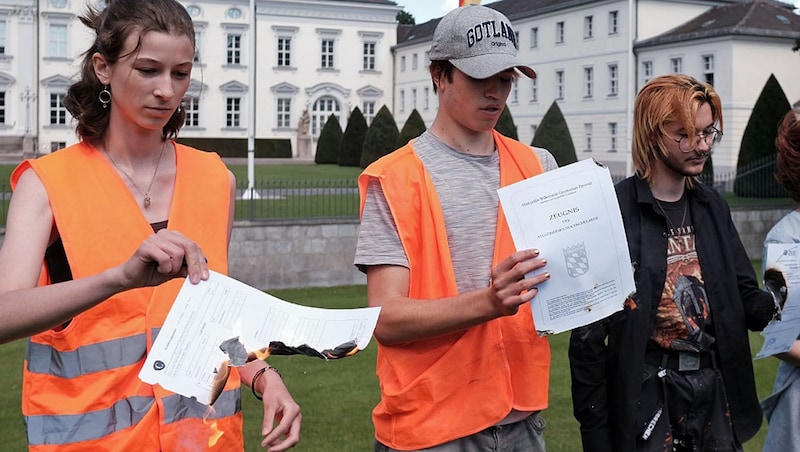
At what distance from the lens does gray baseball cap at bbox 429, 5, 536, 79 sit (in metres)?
2.76

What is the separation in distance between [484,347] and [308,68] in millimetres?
65937

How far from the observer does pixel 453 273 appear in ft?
9.06

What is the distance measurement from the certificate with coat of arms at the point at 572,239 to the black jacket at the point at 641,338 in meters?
0.70

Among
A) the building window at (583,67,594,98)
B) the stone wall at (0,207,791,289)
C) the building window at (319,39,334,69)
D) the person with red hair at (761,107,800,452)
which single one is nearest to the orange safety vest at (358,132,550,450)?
the person with red hair at (761,107,800,452)

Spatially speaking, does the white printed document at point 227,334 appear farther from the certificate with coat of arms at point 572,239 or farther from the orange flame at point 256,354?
the certificate with coat of arms at point 572,239

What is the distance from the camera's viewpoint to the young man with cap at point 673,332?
3.26 metres

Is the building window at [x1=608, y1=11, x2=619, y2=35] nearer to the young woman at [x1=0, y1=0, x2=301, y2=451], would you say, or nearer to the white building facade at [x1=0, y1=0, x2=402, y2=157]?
the white building facade at [x1=0, y1=0, x2=402, y2=157]

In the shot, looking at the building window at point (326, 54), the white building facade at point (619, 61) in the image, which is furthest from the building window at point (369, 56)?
the white building facade at point (619, 61)

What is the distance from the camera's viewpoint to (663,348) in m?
3.31

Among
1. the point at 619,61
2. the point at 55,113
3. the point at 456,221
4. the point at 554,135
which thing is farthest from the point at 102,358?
the point at 55,113

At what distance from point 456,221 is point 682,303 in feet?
3.29

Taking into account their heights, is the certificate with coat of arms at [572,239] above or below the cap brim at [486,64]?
below

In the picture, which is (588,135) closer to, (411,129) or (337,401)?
(411,129)

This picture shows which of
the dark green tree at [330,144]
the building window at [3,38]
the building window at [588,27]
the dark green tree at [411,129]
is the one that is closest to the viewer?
the dark green tree at [411,129]
